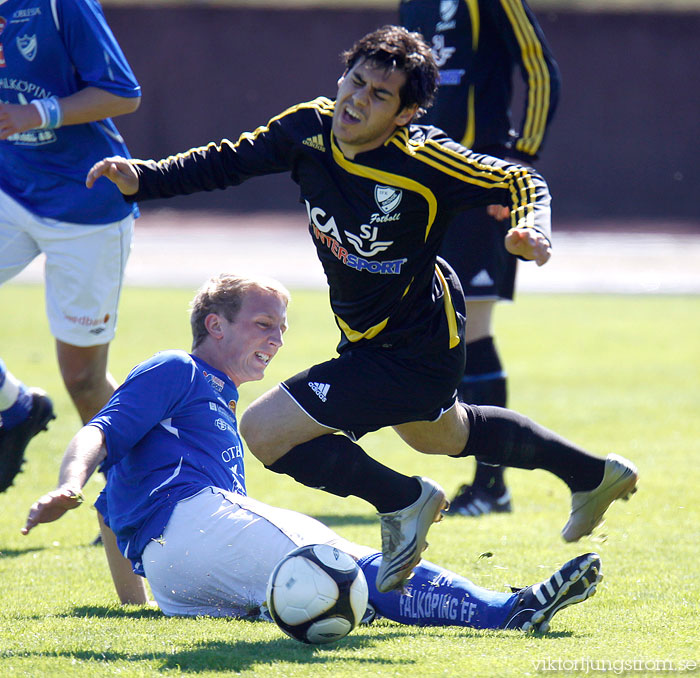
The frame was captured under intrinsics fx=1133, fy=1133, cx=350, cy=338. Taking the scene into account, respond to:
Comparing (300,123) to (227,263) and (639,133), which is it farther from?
(639,133)

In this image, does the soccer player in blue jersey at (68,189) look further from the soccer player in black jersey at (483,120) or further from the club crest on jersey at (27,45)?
the soccer player in black jersey at (483,120)

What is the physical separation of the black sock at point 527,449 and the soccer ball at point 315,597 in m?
0.83

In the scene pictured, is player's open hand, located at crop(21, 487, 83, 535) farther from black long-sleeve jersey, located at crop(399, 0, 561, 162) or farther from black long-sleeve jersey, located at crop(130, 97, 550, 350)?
black long-sleeve jersey, located at crop(399, 0, 561, 162)

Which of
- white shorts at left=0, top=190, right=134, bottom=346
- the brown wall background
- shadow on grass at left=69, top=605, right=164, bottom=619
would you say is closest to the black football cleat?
white shorts at left=0, top=190, right=134, bottom=346

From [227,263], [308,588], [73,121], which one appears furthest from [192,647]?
[227,263]

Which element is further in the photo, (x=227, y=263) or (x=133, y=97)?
(x=227, y=263)

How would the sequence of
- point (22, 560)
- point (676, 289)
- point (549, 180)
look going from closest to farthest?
point (22, 560) < point (676, 289) < point (549, 180)

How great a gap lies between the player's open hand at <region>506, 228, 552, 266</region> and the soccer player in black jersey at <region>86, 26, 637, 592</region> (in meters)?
0.18

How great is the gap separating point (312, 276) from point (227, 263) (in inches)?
94.2

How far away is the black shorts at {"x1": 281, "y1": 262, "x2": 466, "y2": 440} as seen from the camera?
380cm

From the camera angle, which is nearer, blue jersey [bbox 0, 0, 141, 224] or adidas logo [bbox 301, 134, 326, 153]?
adidas logo [bbox 301, 134, 326, 153]

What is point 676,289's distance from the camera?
1762 centimetres

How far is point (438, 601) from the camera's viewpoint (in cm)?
374

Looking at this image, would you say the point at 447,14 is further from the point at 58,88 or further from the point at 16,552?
the point at 16,552
